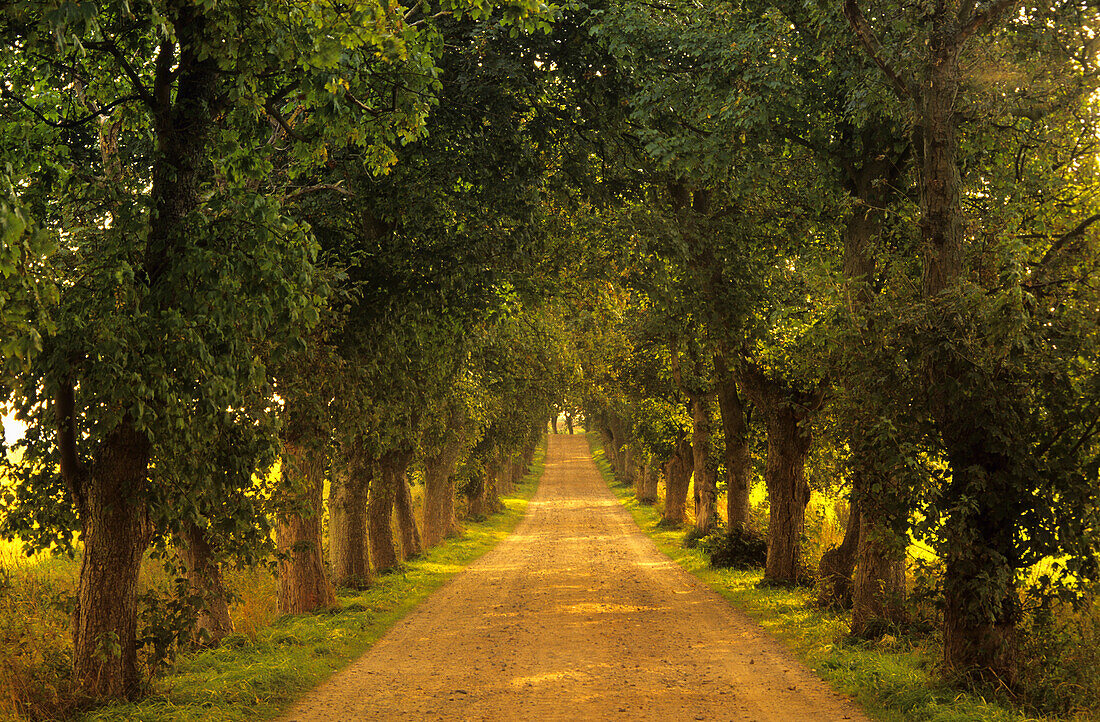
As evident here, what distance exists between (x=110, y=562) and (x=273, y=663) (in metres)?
3.52

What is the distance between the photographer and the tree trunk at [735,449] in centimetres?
2369

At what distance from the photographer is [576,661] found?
13.6 meters

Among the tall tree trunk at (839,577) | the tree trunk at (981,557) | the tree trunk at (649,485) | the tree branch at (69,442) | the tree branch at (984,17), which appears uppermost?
the tree branch at (984,17)

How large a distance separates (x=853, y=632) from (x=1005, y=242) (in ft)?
23.0

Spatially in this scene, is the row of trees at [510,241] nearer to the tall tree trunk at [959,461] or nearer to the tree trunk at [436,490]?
the tall tree trunk at [959,461]

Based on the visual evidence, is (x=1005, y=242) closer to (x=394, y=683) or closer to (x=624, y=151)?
(x=624, y=151)

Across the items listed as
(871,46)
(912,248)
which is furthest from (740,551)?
(871,46)

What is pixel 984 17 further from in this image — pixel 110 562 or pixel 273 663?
pixel 273 663

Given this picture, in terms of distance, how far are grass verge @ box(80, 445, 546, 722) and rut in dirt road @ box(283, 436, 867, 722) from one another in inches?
14.1

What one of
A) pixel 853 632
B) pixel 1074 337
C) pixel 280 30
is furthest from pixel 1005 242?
pixel 280 30

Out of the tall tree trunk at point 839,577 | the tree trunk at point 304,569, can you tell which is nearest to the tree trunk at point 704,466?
the tall tree trunk at point 839,577

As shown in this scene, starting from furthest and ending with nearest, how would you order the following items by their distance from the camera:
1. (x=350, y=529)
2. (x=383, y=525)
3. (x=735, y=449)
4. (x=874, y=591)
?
(x=735, y=449), (x=383, y=525), (x=350, y=529), (x=874, y=591)

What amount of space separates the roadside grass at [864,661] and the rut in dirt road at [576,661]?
0.34 metres

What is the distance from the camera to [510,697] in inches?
445
